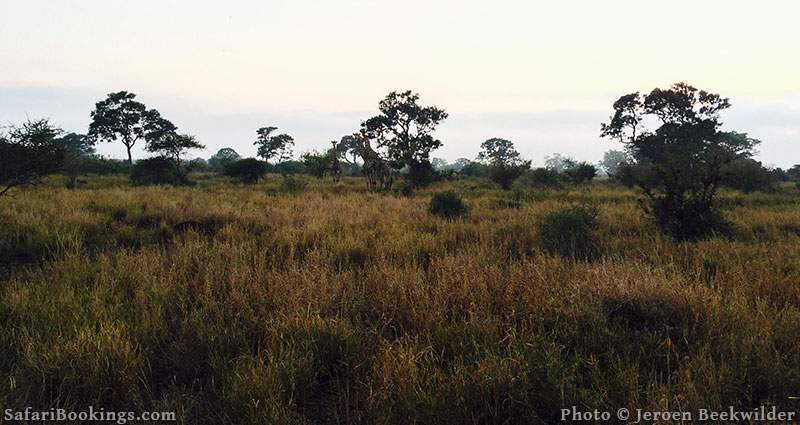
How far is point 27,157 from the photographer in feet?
31.6

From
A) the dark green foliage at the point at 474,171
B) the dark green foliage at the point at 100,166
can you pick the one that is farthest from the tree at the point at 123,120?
the dark green foliage at the point at 474,171

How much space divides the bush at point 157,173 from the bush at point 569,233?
25044 mm

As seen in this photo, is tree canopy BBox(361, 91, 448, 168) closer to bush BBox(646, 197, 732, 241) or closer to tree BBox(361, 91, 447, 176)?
tree BBox(361, 91, 447, 176)

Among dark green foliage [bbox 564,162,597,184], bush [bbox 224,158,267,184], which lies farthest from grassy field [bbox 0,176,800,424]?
dark green foliage [bbox 564,162,597,184]

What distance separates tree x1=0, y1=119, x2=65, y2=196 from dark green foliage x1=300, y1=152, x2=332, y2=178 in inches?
994

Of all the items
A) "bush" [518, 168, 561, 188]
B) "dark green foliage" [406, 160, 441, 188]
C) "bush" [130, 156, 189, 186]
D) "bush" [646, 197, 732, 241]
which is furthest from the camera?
"bush" [130, 156, 189, 186]

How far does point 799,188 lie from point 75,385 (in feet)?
101

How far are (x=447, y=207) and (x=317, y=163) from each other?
2632 centimetres

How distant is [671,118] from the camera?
4319 centimetres


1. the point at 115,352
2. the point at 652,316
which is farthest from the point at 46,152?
the point at 652,316

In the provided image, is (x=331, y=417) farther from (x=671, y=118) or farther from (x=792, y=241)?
(x=671, y=118)

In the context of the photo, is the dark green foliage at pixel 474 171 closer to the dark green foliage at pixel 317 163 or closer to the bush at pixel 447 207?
the dark green foliage at pixel 317 163

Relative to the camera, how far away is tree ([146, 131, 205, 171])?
30.8 m

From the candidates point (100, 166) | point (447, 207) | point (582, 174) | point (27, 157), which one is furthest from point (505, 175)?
point (100, 166)
